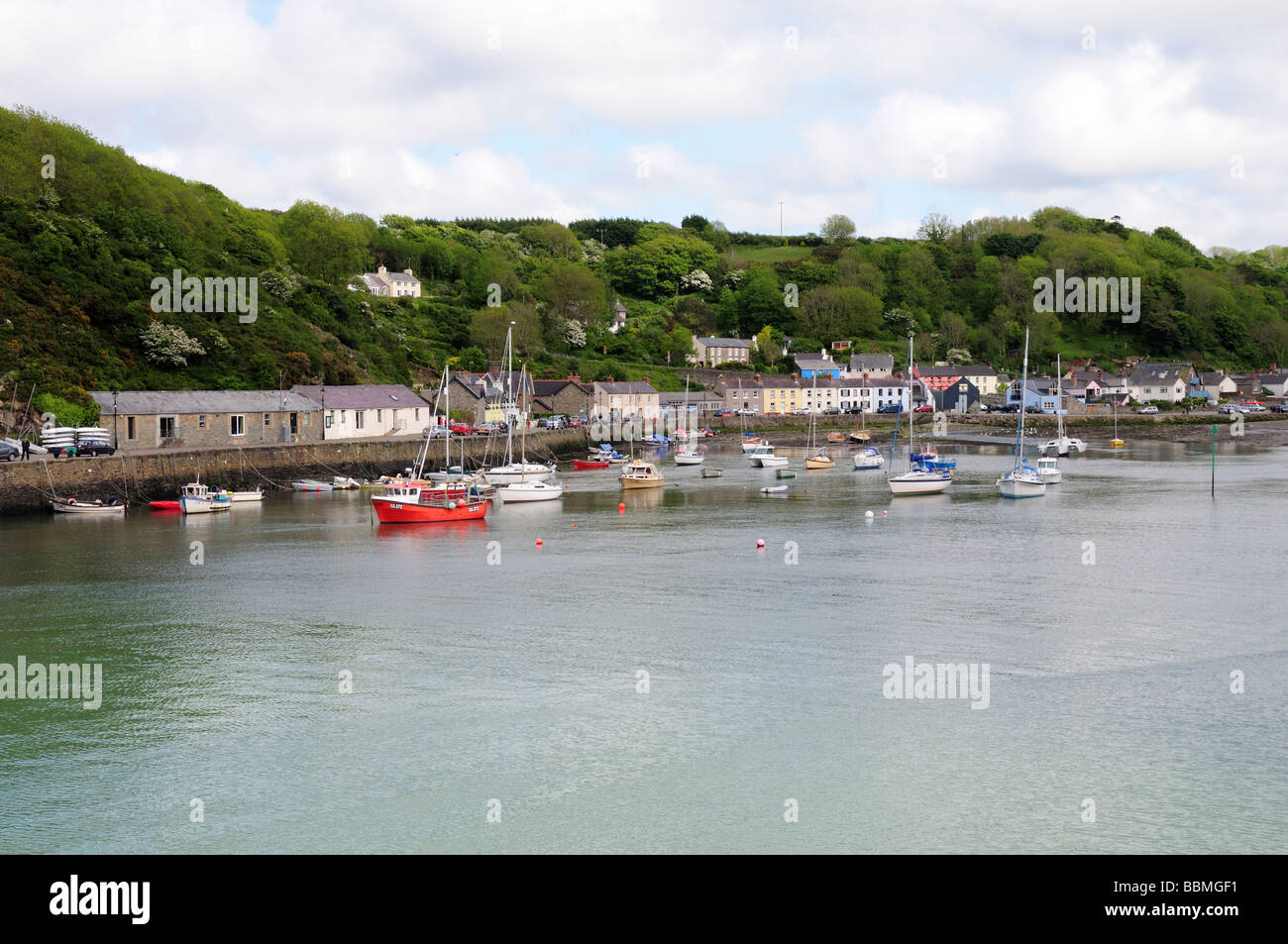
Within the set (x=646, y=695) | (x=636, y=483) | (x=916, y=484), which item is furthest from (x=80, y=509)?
(x=916, y=484)

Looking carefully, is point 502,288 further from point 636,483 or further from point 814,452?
point 636,483

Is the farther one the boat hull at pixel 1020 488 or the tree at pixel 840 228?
the tree at pixel 840 228

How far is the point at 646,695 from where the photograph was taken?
15727mm

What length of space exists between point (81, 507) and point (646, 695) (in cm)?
2502

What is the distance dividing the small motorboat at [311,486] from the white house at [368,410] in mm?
6464

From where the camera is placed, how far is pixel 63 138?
62219mm

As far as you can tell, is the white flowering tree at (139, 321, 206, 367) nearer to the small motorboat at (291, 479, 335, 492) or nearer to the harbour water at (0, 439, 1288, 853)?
the small motorboat at (291, 479, 335, 492)

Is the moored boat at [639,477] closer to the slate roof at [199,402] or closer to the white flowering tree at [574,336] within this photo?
the slate roof at [199,402]

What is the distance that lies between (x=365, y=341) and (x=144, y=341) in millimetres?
20932

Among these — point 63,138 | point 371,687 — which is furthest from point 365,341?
point 371,687

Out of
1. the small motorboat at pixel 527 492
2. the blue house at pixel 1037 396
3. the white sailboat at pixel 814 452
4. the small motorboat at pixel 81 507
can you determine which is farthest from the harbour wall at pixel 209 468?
the blue house at pixel 1037 396

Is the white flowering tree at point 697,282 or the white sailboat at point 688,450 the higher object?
the white flowering tree at point 697,282

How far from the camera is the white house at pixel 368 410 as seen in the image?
49.5 meters
